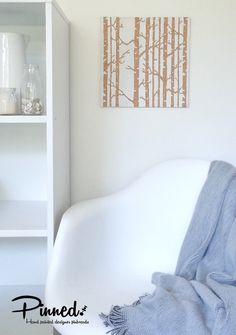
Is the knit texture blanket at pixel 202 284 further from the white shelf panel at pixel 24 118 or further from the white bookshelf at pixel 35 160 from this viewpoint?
the white shelf panel at pixel 24 118

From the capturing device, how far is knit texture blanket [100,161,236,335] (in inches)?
45.9

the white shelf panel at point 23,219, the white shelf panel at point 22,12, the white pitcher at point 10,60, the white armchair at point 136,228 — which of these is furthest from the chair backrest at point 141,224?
the white shelf panel at point 22,12

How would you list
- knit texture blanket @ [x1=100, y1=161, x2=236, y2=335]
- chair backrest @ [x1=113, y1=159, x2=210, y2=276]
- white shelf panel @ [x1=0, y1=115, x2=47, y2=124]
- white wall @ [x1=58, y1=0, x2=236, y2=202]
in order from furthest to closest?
1. white wall @ [x1=58, y1=0, x2=236, y2=202]
2. chair backrest @ [x1=113, y1=159, x2=210, y2=276]
3. white shelf panel @ [x1=0, y1=115, x2=47, y2=124]
4. knit texture blanket @ [x1=100, y1=161, x2=236, y2=335]

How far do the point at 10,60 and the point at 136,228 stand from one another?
30.8 inches

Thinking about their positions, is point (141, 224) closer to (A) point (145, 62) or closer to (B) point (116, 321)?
(B) point (116, 321)

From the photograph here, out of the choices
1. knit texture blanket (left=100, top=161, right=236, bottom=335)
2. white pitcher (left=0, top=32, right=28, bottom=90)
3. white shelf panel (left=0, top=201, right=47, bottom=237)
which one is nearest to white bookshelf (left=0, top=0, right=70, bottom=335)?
white shelf panel (left=0, top=201, right=47, bottom=237)

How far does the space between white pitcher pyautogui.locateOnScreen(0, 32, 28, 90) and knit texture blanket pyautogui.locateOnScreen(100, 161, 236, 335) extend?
2.60ft

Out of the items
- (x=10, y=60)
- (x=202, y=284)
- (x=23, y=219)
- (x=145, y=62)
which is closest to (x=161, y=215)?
(x=202, y=284)

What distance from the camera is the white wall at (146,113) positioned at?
176 centimetres

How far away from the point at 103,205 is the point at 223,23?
885 millimetres

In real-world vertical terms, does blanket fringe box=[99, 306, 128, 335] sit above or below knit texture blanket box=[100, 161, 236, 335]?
below

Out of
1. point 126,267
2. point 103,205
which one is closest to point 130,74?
point 103,205

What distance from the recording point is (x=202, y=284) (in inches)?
53.0

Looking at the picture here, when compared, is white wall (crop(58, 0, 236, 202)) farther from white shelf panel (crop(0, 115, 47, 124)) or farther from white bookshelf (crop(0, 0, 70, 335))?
white shelf panel (crop(0, 115, 47, 124))
